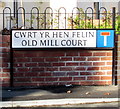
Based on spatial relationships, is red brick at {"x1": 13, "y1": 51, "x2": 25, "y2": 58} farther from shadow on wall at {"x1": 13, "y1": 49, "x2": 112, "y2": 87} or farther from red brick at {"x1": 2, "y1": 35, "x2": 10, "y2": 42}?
red brick at {"x1": 2, "y1": 35, "x2": 10, "y2": 42}

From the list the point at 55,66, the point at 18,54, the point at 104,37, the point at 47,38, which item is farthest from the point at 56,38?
the point at 104,37

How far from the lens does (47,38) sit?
8641mm

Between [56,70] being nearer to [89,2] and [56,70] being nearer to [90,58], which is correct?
[90,58]

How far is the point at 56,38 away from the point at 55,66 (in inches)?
28.4

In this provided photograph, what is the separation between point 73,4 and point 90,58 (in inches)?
93.2

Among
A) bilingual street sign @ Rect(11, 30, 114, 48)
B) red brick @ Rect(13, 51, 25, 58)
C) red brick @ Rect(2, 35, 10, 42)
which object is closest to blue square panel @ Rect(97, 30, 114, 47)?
bilingual street sign @ Rect(11, 30, 114, 48)

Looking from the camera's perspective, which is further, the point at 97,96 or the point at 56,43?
the point at 56,43

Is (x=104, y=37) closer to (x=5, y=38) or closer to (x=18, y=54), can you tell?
(x=18, y=54)

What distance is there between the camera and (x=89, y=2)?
476 inches

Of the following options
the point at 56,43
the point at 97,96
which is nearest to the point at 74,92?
the point at 97,96

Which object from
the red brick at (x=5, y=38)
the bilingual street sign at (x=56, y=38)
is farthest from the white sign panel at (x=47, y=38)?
the red brick at (x=5, y=38)

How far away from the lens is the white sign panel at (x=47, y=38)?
861 centimetres

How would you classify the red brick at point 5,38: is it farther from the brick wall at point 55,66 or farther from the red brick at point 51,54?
the red brick at point 51,54

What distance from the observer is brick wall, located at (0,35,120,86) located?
868 cm
